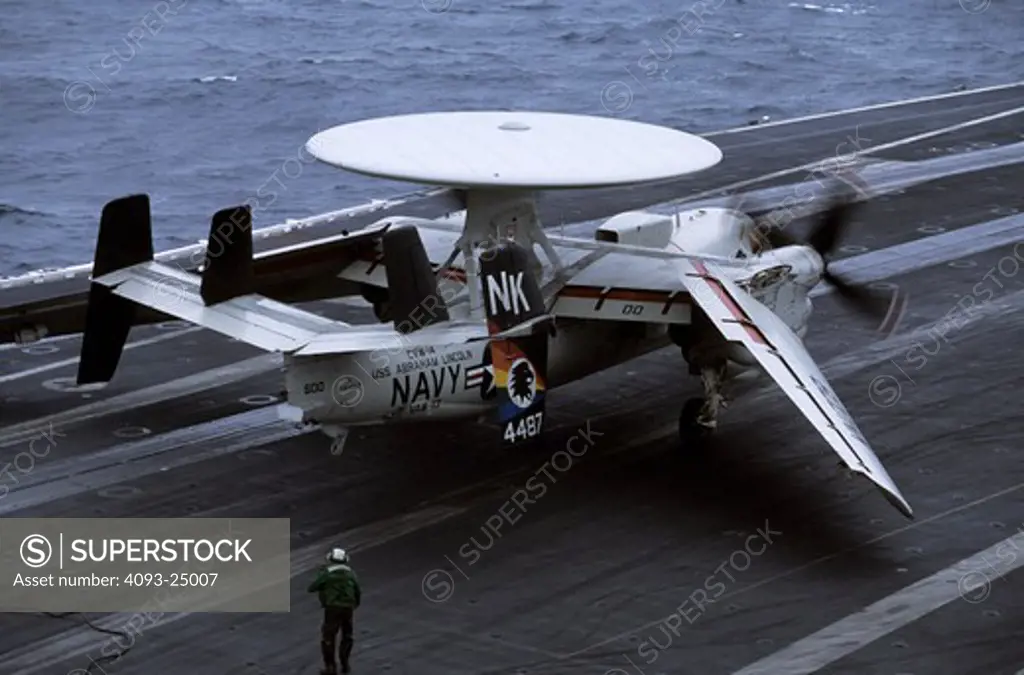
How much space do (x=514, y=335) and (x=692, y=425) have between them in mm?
5814

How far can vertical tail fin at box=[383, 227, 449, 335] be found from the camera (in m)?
37.0

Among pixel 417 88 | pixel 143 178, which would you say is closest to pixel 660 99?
pixel 417 88

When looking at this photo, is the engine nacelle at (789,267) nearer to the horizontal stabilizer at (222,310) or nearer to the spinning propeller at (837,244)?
the spinning propeller at (837,244)

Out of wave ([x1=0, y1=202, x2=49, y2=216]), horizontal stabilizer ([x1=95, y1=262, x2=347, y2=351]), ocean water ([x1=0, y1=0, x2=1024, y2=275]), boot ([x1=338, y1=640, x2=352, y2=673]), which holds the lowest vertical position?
ocean water ([x1=0, y1=0, x2=1024, y2=275])

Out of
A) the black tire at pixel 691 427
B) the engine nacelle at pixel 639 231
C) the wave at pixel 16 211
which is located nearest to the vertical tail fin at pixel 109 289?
the engine nacelle at pixel 639 231

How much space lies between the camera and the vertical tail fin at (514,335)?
3688 centimetres

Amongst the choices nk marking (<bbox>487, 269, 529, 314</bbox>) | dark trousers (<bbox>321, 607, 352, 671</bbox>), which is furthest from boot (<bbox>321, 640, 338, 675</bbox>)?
nk marking (<bbox>487, 269, 529, 314</bbox>)

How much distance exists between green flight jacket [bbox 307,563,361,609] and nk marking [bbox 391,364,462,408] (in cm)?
677

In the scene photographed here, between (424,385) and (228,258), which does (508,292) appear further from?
(228,258)

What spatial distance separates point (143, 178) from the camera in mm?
85562

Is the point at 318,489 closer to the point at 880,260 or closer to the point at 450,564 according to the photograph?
the point at 450,564

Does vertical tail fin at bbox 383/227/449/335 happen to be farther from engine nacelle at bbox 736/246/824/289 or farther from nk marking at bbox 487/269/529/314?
engine nacelle at bbox 736/246/824/289

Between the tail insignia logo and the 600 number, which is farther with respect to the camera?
the tail insignia logo

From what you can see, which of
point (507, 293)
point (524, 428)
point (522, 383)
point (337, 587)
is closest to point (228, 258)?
point (507, 293)
